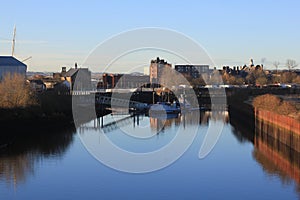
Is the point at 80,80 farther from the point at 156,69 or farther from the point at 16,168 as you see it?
the point at 16,168

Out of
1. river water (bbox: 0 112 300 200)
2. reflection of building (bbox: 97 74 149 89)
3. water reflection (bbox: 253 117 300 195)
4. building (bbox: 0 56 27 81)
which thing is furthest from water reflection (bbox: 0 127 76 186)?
reflection of building (bbox: 97 74 149 89)

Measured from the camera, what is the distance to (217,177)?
16422 mm

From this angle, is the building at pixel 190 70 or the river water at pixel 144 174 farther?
the building at pixel 190 70

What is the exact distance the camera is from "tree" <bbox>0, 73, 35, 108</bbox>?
26.2 m

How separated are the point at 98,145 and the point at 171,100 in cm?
3077

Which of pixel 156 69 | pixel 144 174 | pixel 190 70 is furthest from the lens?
pixel 190 70

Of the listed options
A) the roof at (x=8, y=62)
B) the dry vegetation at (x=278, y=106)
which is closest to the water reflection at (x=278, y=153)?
the dry vegetation at (x=278, y=106)

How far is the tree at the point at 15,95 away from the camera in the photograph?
1030 inches

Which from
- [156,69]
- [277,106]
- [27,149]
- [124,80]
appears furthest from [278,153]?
[156,69]

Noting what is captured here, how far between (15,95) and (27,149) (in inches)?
255

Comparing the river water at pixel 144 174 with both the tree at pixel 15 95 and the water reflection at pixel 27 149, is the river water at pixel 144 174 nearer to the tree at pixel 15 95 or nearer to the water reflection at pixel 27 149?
the water reflection at pixel 27 149

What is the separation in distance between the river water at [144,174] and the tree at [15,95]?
1960 millimetres

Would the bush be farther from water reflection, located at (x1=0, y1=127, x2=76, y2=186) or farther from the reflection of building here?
the reflection of building

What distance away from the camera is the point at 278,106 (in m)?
28.4
